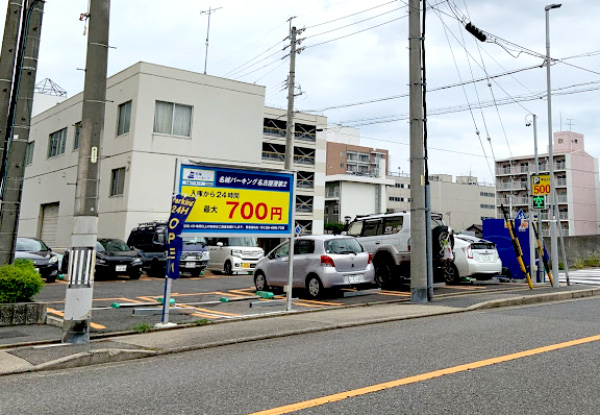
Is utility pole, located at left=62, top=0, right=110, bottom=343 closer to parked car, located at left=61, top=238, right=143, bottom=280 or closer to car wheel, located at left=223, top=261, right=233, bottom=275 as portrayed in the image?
parked car, located at left=61, top=238, right=143, bottom=280

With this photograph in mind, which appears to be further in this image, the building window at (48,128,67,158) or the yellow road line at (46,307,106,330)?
the building window at (48,128,67,158)

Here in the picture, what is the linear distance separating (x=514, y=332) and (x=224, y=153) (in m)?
22.6

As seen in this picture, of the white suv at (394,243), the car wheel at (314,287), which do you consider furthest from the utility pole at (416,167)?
the car wheel at (314,287)

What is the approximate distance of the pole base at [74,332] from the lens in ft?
23.5

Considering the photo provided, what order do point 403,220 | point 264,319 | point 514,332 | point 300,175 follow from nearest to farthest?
1. point 514,332
2. point 264,319
3. point 403,220
4. point 300,175

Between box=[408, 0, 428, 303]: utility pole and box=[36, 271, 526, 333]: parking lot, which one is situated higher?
box=[408, 0, 428, 303]: utility pole

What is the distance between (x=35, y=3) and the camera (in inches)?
388

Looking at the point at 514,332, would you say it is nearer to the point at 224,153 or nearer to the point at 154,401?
the point at 154,401

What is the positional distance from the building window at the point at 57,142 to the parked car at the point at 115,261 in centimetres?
1749

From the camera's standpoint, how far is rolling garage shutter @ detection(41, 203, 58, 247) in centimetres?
3300

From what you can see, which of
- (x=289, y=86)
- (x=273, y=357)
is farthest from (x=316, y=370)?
(x=289, y=86)

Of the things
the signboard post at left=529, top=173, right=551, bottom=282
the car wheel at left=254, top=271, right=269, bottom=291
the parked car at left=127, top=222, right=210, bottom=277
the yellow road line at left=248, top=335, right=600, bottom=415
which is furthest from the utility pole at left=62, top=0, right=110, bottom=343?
the signboard post at left=529, top=173, right=551, bottom=282

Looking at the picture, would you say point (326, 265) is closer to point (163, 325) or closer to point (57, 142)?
point (163, 325)

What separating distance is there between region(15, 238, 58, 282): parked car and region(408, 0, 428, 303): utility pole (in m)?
12.5
